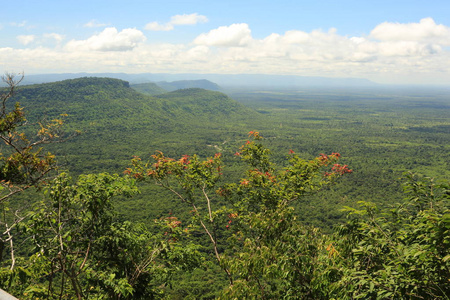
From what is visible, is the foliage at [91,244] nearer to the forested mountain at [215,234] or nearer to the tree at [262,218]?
the forested mountain at [215,234]

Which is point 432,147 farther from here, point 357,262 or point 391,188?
point 357,262

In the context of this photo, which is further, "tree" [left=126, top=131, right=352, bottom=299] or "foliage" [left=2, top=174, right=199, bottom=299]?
"tree" [left=126, top=131, right=352, bottom=299]

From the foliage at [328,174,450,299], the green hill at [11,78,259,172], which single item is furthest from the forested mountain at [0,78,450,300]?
the green hill at [11,78,259,172]

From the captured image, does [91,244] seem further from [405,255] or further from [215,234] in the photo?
[405,255]

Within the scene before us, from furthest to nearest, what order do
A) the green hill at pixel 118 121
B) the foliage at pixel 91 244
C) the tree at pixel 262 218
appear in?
the green hill at pixel 118 121
the tree at pixel 262 218
the foliage at pixel 91 244

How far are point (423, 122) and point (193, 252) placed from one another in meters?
224

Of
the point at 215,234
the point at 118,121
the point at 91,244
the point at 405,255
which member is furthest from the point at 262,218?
the point at 118,121

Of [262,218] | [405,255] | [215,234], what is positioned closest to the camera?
[405,255]

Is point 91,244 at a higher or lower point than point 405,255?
lower

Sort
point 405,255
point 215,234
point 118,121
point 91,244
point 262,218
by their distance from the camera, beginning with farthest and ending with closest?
point 118,121
point 215,234
point 262,218
point 91,244
point 405,255

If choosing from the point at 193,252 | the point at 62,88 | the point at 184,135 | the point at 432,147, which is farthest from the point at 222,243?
the point at 62,88

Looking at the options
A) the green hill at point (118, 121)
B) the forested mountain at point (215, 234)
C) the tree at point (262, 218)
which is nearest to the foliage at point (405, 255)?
the forested mountain at point (215, 234)

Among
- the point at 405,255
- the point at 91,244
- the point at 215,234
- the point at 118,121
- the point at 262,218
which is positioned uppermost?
the point at 405,255

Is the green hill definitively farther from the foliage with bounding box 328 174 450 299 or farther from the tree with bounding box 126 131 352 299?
the foliage with bounding box 328 174 450 299
